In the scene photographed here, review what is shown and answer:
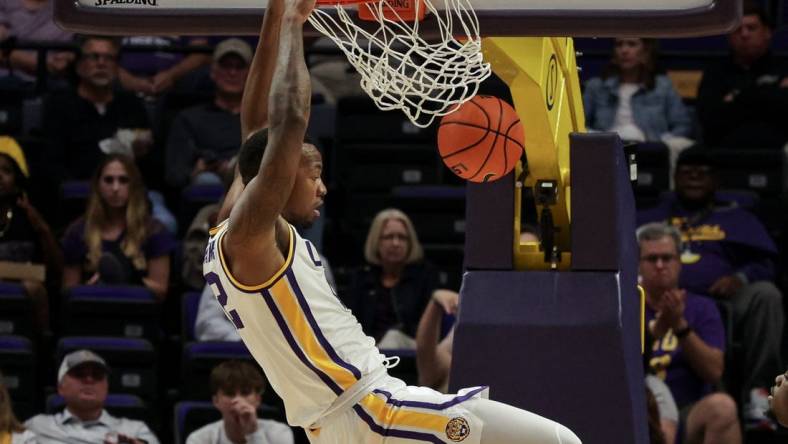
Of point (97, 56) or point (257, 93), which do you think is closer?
point (257, 93)

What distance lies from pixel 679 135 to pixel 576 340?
5191 millimetres

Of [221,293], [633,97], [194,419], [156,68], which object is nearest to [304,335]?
[221,293]

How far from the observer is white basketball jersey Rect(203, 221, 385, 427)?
5371mm

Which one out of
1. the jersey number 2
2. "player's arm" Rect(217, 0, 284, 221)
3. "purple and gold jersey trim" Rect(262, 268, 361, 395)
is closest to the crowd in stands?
"player's arm" Rect(217, 0, 284, 221)

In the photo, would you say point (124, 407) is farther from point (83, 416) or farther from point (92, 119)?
point (92, 119)

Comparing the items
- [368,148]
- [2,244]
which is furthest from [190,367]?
[368,148]

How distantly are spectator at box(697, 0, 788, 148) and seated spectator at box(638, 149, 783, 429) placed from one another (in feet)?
3.13

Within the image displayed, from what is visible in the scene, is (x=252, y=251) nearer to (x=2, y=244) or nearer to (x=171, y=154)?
(x=2, y=244)

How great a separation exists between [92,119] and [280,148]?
6.66 metres

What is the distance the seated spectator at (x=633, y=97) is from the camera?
11.2 meters

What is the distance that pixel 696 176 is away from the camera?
33.6 ft

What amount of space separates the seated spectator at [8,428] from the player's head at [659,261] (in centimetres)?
364

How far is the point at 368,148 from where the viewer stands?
11.3 m

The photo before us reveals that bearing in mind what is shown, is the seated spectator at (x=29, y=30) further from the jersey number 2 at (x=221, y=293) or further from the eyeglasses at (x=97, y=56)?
the jersey number 2 at (x=221, y=293)
